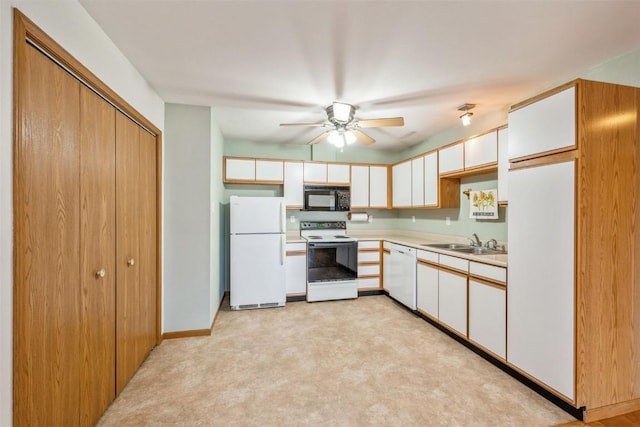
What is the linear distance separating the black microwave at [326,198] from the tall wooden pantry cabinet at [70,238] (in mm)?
2456

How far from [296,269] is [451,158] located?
2532 millimetres

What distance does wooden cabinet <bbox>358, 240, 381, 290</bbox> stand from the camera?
4137 millimetres

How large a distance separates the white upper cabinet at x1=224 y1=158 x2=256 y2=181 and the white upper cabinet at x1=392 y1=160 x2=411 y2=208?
7.62 ft

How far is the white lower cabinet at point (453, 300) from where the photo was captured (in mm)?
2627

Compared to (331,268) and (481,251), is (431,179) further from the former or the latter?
(331,268)

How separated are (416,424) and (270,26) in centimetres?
261

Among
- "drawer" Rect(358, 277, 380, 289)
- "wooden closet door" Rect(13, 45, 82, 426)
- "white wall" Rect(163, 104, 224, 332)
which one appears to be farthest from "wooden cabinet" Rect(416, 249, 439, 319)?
"wooden closet door" Rect(13, 45, 82, 426)

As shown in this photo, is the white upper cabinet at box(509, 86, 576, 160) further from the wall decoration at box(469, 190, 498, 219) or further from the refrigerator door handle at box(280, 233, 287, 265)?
the refrigerator door handle at box(280, 233, 287, 265)

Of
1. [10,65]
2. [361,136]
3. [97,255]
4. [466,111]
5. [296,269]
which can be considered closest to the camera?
[10,65]

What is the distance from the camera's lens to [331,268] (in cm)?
408

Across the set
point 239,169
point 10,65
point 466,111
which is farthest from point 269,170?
point 10,65

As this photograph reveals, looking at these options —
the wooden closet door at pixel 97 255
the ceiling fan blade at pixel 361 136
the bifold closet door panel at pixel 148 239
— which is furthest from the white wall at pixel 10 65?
the ceiling fan blade at pixel 361 136

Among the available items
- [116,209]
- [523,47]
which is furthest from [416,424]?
[523,47]

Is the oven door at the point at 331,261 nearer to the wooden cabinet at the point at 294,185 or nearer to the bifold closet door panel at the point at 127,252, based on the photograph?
the wooden cabinet at the point at 294,185
